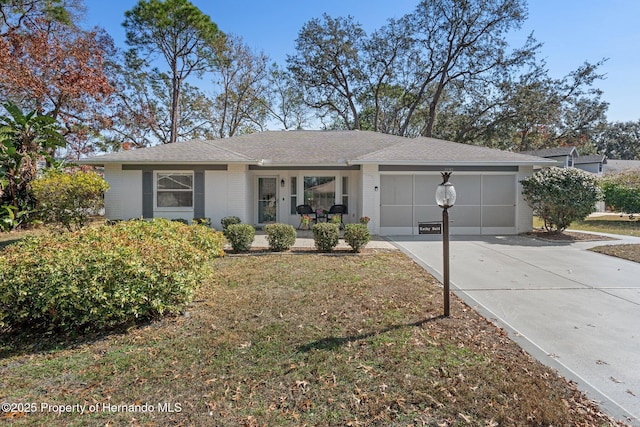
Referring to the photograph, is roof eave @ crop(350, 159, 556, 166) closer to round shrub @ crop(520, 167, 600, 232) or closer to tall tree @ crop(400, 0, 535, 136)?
round shrub @ crop(520, 167, 600, 232)

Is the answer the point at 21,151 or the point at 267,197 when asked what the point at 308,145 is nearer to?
the point at 267,197

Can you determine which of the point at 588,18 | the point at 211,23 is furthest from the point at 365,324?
the point at 211,23

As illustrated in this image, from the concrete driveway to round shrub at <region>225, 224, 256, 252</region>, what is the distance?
14.3 feet

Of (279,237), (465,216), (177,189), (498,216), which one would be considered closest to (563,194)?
(498,216)

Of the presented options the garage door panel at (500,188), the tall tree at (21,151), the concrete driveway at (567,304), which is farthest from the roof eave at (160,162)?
the garage door panel at (500,188)

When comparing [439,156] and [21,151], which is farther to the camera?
[439,156]

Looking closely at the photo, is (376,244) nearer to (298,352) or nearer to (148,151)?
(298,352)

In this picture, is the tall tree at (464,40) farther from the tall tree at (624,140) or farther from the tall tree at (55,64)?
the tall tree at (624,140)

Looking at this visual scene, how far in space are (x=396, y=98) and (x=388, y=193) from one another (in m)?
19.6

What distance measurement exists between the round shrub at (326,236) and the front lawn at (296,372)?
367 centimetres

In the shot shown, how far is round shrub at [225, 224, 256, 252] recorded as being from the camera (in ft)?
27.7

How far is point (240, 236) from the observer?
843 cm

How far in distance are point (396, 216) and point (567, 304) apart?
7386mm

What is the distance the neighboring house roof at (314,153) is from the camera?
37.6 ft
